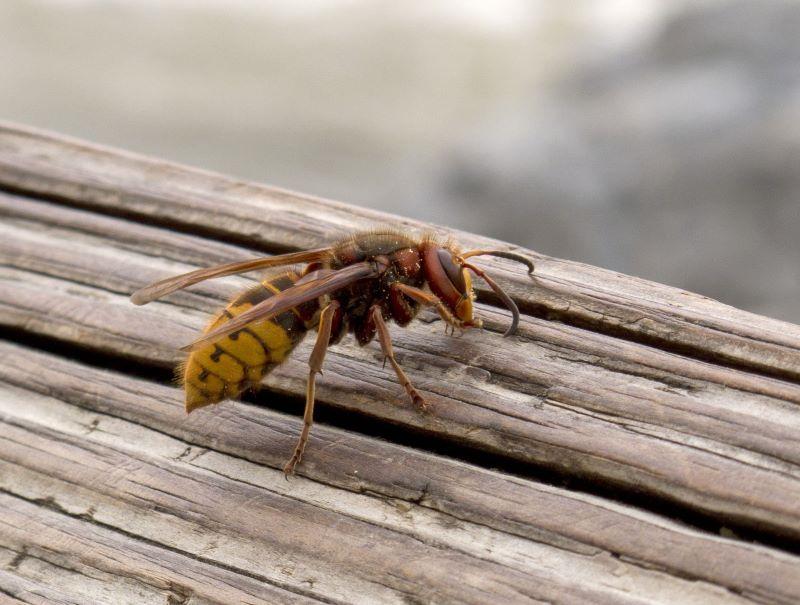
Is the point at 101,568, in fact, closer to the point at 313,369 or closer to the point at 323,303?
the point at 313,369

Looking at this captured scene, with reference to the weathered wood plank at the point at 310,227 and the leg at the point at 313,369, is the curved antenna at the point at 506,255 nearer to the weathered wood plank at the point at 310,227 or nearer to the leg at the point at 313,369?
the weathered wood plank at the point at 310,227

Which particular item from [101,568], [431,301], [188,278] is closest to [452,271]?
[431,301]

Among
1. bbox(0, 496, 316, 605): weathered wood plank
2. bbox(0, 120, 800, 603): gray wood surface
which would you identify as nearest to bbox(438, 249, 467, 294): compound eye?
bbox(0, 120, 800, 603): gray wood surface

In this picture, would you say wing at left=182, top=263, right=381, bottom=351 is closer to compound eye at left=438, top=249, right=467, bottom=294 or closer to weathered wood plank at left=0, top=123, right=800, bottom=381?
compound eye at left=438, top=249, right=467, bottom=294

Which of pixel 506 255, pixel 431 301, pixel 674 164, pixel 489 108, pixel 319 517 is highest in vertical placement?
pixel 674 164

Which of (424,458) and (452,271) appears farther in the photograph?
(452,271)

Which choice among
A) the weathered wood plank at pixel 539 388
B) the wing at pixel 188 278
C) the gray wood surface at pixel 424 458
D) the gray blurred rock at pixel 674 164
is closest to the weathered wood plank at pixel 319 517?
the gray wood surface at pixel 424 458
